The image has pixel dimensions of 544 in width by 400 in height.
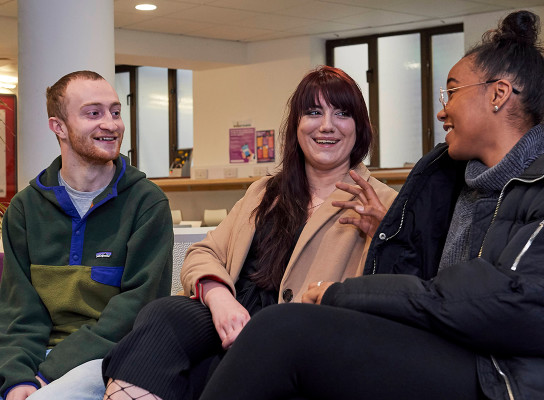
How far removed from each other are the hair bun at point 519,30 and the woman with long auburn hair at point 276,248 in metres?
0.50

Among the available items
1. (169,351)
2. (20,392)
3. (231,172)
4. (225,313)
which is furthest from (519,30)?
(231,172)

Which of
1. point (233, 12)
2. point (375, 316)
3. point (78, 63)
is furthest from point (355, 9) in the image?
point (375, 316)

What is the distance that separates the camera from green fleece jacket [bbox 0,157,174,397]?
75.5 inches

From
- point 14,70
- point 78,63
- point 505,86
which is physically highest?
point 14,70

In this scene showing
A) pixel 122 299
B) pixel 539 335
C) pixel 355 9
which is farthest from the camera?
pixel 355 9

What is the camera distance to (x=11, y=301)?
2.02m

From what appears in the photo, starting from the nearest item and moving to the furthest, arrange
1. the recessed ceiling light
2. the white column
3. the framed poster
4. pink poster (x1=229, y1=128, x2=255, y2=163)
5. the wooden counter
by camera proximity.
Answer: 1. the white column
2. the framed poster
3. the recessed ceiling light
4. the wooden counter
5. pink poster (x1=229, y1=128, x2=255, y2=163)

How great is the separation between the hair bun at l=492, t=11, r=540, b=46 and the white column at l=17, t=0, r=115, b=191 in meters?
2.85

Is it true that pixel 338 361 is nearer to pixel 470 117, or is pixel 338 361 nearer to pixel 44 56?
pixel 470 117

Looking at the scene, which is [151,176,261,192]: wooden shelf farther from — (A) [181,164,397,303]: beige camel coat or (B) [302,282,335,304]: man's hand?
(B) [302,282,335,304]: man's hand

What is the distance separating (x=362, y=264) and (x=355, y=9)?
648 cm

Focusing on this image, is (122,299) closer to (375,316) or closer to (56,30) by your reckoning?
(375,316)

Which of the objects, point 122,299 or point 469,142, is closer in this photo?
point 469,142

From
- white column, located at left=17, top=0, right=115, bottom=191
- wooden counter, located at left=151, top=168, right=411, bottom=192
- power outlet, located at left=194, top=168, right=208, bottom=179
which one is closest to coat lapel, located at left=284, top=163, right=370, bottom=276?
white column, located at left=17, top=0, right=115, bottom=191
